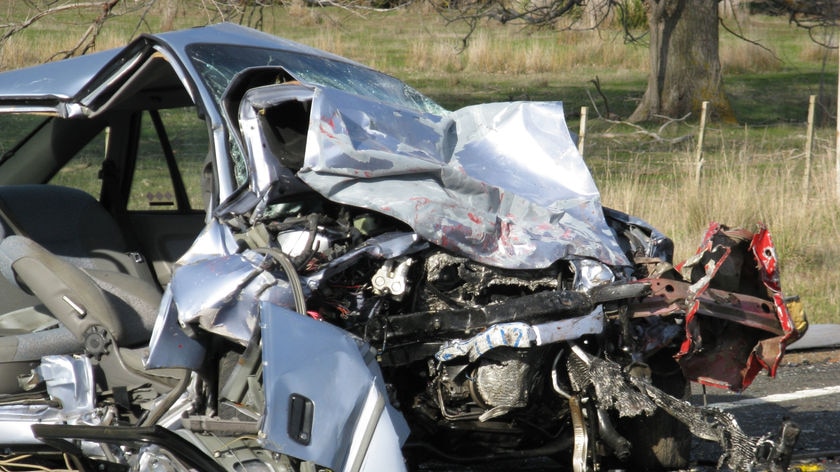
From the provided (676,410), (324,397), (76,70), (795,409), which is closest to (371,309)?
(324,397)

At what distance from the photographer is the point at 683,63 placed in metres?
19.1

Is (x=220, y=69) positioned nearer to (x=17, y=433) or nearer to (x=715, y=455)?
(x=17, y=433)

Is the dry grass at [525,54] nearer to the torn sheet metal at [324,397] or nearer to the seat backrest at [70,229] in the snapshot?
the seat backrest at [70,229]

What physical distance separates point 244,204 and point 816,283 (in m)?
6.40

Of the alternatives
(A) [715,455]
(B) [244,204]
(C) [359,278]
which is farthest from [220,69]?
(A) [715,455]

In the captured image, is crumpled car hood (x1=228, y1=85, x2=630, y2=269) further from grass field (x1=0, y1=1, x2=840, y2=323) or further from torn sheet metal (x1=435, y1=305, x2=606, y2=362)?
grass field (x1=0, y1=1, x2=840, y2=323)

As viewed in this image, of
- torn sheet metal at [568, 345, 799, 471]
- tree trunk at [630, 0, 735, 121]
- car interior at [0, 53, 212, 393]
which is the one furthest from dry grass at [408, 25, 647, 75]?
torn sheet metal at [568, 345, 799, 471]

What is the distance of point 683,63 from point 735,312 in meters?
15.8

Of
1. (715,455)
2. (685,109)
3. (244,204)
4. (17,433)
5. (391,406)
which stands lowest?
(685,109)

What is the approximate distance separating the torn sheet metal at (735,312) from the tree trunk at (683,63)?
14808 mm

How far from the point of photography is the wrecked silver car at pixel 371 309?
11.8ft

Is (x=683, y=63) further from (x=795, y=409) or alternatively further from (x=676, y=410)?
(x=676, y=410)

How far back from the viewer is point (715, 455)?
5215mm

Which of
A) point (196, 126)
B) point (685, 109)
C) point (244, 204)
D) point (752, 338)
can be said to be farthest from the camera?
point (685, 109)
